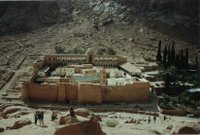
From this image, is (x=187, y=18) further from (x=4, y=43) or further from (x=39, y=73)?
(x=39, y=73)

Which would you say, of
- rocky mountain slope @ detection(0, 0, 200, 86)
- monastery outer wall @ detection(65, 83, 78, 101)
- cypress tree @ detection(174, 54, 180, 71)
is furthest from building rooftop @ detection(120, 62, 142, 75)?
rocky mountain slope @ detection(0, 0, 200, 86)

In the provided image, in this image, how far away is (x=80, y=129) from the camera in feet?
52.4

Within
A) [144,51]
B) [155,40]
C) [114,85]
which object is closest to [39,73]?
[114,85]

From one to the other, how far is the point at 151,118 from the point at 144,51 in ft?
54.5

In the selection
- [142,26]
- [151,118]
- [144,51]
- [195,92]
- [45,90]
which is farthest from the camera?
[142,26]

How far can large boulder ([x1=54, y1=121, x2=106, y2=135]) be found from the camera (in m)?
15.9

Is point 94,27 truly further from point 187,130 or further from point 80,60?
point 187,130

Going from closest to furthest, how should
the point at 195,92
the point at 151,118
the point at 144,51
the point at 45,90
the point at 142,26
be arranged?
the point at 151,118, the point at 45,90, the point at 195,92, the point at 144,51, the point at 142,26

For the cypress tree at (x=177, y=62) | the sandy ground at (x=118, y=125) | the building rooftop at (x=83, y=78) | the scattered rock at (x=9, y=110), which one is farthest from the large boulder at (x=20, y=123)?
the cypress tree at (x=177, y=62)

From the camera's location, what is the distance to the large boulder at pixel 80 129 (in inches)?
627

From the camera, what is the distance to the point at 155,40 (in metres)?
45.0

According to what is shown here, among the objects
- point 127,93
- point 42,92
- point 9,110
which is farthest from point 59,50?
point 9,110

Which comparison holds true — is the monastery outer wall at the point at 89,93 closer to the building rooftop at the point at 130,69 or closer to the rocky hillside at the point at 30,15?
the building rooftop at the point at 130,69

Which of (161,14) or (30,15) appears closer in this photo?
(161,14)
